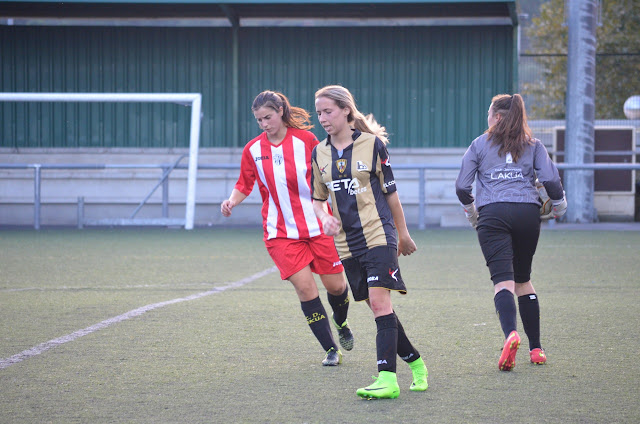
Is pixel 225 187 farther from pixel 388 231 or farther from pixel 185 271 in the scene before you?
pixel 388 231

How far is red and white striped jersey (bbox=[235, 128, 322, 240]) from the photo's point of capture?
498cm

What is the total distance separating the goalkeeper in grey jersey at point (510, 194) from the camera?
473 centimetres

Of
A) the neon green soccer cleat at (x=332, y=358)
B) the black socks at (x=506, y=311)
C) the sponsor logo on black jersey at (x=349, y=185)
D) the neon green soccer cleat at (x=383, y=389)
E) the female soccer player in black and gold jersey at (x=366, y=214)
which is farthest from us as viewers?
the neon green soccer cleat at (x=332, y=358)

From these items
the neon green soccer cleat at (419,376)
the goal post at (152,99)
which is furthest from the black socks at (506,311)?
the goal post at (152,99)

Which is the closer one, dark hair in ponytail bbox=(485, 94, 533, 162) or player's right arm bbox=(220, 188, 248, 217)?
dark hair in ponytail bbox=(485, 94, 533, 162)

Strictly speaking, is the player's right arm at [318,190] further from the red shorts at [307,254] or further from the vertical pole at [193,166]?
the vertical pole at [193,166]

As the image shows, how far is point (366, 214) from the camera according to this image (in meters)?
4.22

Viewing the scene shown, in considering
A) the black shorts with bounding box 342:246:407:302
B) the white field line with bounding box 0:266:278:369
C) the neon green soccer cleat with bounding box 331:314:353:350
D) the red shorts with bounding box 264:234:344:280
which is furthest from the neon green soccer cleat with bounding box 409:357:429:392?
the white field line with bounding box 0:266:278:369

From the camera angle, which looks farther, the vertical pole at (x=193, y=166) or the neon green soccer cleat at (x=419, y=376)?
the vertical pole at (x=193, y=166)

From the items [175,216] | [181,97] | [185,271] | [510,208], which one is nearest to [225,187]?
[175,216]

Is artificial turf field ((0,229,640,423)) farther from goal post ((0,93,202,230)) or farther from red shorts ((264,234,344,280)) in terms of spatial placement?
goal post ((0,93,202,230))

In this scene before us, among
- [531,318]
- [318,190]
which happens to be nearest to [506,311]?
[531,318]

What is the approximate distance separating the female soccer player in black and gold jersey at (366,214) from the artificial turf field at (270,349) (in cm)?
34

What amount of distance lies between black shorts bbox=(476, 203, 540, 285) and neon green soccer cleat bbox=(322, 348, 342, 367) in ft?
3.13
